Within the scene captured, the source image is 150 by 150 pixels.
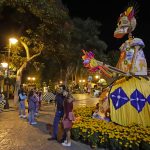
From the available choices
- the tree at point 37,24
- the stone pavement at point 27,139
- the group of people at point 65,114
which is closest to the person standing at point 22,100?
the stone pavement at point 27,139

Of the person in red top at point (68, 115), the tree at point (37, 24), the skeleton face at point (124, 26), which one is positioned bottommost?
the person in red top at point (68, 115)

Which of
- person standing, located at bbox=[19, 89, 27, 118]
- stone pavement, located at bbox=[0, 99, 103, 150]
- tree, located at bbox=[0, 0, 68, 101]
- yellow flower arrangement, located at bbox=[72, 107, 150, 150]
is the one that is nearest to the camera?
stone pavement, located at bbox=[0, 99, 103, 150]

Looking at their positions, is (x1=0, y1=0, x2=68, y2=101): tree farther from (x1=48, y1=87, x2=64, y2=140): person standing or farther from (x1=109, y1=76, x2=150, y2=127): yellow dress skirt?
(x1=48, y1=87, x2=64, y2=140): person standing

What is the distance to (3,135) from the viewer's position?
31.8ft

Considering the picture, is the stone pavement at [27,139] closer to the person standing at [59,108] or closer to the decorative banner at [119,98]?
the person standing at [59,108]

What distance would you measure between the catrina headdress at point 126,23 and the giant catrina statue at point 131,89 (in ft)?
1.70

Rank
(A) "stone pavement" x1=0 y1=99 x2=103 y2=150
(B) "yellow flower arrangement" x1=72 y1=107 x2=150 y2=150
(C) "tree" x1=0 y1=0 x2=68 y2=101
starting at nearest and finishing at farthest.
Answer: (A) "stone pavement" x1=0 y1=99 x2=103 y2=150, (B) "yellow flower arrangement" x1=72 y1=107 x2=150 y2=150, (C) "tree" x1=0 y1=0 x2=68 y2=101

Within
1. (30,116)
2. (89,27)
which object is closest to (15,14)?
(30,116)

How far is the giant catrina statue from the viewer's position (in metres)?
10.6

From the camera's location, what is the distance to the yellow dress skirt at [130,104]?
10.6 m

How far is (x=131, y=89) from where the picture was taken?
10.8 meters

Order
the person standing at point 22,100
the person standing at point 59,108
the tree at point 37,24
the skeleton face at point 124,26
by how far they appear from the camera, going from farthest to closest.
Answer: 1. the tree at point 37,24
2. the person standing at point 22,100
3. the skeleton face at point 124,26
4. the person standing at point 59,108

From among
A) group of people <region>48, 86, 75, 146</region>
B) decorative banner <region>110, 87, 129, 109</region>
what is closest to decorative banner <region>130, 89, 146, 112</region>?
decorative banner <region>110, 87, 129, 109</region>

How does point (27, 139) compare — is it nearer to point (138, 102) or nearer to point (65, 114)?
point (65, 114)
